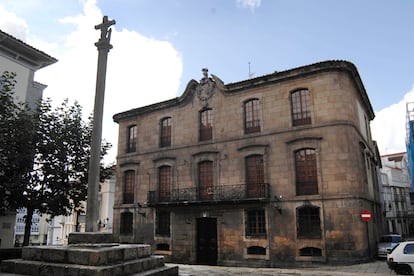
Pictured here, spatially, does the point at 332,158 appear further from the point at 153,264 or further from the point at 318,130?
the point at 153,264

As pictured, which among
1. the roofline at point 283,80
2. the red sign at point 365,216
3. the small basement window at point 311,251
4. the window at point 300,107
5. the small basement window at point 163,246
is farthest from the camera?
the small basement window at point 163,246

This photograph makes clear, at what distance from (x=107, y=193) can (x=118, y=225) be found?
50.4 feet

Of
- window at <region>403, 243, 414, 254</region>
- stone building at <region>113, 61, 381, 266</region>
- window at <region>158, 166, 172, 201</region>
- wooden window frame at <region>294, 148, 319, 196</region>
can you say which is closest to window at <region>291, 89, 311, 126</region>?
stone building at <region>113, 61, 381, 266</region>

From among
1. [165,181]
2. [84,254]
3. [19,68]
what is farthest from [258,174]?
[19,68]

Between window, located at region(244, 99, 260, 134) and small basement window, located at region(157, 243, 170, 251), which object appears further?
small basement window, located at region(157, 243, 170, 251)

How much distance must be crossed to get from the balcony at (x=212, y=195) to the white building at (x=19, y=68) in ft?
25.8

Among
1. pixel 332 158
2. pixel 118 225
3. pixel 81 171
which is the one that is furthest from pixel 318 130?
pixel 118 225

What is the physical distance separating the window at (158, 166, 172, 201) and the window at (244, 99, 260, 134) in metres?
6.01

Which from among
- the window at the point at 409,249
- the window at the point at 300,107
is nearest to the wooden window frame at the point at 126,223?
the window at the point at 300,107

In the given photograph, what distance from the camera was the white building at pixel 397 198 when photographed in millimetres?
50094

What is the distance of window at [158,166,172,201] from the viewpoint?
74.4 ft

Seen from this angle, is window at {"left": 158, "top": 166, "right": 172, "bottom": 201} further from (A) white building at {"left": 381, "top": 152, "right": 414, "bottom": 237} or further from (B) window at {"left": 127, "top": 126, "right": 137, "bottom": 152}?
(A) white building at {"left": 381, "top": 152, "right": 414, "bottom": 237}

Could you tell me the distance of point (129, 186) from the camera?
2480 centimetres

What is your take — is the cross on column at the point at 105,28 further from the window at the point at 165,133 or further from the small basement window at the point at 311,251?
the small basement window at the point at 311,251
